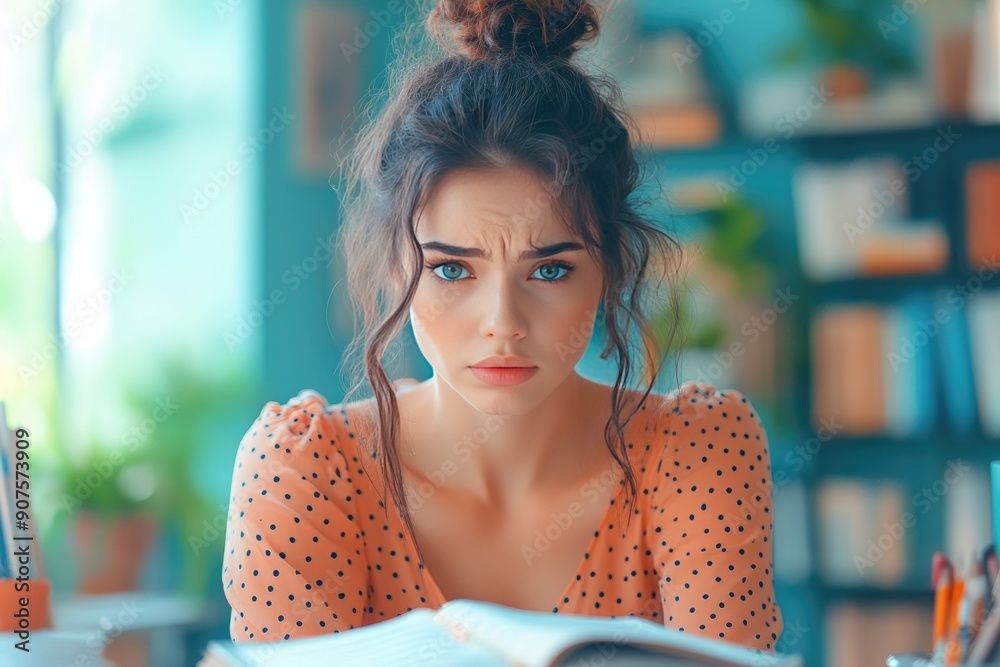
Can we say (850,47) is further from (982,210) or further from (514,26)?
(514,26)

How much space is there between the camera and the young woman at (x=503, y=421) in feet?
3.52

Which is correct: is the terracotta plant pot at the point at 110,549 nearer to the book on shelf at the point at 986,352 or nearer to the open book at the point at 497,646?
the open book at the point at 497,646

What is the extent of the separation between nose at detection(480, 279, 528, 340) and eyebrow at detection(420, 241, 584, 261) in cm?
4

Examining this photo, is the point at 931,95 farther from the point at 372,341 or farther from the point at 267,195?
the point at 372,341

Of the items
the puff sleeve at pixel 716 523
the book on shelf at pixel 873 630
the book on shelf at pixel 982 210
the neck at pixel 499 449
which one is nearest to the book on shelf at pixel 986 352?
the book on shelf at pixel 982 210

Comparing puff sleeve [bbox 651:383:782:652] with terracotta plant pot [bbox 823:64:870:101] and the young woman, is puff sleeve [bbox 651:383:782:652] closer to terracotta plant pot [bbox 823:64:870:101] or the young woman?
the young woman

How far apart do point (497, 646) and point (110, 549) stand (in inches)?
82.8

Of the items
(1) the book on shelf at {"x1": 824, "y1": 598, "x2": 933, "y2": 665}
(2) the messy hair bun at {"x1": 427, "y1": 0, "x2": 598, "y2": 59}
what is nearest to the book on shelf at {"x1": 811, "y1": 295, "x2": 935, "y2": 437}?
(1) the book on shelf at {"x1": 824, "y1": 598, "x2": 933, "y2": 665}

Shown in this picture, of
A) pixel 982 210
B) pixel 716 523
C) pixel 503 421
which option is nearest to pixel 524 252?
pixel 503 421

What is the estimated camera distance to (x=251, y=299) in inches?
109

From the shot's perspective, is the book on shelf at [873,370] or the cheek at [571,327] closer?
the cheek at [571,327]

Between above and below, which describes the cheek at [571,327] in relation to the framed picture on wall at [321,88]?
below

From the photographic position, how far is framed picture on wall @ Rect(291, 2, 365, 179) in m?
2.86

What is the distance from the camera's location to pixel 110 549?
2479mm
